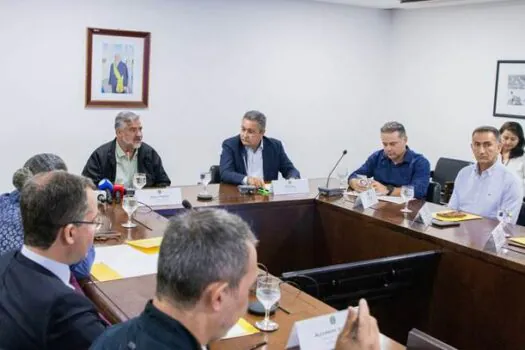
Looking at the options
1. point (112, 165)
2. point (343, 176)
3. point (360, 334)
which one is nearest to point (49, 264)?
point (360, 334)

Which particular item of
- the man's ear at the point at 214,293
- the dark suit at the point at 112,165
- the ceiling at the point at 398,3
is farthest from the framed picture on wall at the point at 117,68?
the man's ear at the point at 214,293

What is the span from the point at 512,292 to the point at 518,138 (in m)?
2.76

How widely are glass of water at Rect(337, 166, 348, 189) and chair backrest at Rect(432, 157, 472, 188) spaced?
5.82ft

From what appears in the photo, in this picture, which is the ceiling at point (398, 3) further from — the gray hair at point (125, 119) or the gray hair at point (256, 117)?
the gray hair at point (125, 119)

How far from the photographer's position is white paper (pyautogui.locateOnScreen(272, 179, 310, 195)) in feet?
12.0

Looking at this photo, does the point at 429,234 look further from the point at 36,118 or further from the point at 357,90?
the point at 357,90

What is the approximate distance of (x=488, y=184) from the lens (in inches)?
135

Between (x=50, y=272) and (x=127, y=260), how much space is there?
A: 67cm

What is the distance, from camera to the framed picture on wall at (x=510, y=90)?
517cm

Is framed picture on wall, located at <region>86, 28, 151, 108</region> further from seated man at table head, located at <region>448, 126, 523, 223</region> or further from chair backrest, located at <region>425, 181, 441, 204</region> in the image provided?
seated man at table head, located at <region>448, 126, 523, 223</region>

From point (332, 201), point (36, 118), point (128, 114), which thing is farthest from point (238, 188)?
point (36, 118)

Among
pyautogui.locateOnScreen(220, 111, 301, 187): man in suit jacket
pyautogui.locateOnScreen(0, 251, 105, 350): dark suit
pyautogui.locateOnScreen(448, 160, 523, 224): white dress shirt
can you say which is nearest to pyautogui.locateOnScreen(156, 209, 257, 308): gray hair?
pyautogui.locateOnScreen(0, 251, 105, 350): dark suit

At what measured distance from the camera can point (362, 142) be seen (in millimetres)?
6586

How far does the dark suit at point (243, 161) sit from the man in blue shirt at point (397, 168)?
20.0 inches
